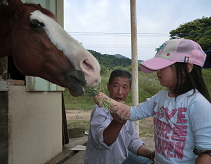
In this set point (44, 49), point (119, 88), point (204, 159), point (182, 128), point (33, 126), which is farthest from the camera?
point (33, 126)

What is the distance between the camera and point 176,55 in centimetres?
123

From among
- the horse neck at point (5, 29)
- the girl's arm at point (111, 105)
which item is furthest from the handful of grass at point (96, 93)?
the horse neck at point (5, 29)

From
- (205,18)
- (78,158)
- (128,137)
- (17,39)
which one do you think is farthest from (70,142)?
(205,18)

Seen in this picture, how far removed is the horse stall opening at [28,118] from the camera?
211 cm

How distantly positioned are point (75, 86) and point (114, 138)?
20.6 inches

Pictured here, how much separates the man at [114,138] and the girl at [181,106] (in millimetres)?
231

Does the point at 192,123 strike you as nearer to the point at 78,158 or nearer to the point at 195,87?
the point at 195,87

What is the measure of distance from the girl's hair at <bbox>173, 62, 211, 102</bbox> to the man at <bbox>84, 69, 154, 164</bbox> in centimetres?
47

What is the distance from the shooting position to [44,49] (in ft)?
5.53

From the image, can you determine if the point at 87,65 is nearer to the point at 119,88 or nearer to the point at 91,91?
the point at 91,91

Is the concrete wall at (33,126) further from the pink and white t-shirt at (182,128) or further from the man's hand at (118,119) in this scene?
the pink and white t-shirt at (182,128)

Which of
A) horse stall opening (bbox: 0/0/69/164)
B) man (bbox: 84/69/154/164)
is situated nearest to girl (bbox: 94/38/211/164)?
man (bbox: 84/69/154/164)

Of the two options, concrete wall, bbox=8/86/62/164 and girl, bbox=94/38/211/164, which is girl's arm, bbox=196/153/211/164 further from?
concrete wall, bbox=8/86/62/164

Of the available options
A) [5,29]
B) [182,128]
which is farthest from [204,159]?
[5,29]
